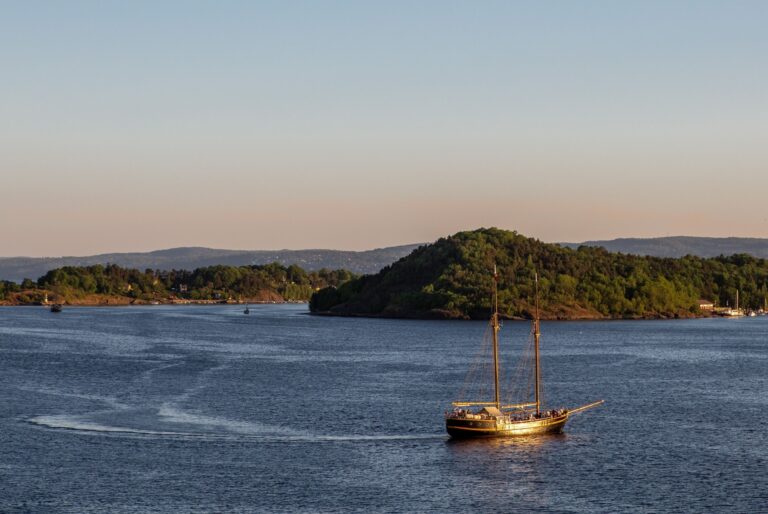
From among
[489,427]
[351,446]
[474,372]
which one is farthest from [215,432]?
[474,372]

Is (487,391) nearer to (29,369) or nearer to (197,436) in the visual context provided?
(197,436)

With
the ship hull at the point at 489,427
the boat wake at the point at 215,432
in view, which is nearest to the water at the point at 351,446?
the boat wake at the point at 215,432

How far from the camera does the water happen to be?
235 feet

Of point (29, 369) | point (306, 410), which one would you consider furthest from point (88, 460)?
point (29, 369)

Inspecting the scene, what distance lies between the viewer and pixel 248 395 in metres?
121

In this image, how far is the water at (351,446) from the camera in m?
71.5

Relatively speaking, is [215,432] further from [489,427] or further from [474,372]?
[474,372]

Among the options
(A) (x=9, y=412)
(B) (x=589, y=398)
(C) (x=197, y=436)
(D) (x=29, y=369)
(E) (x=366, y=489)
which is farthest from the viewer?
(D) (x=29, y=369)

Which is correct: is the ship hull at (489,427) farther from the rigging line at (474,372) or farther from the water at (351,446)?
the rigging line at (474,372)

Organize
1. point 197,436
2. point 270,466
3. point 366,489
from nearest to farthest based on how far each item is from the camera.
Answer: point 366,489 → point 270,466 → point 197,436

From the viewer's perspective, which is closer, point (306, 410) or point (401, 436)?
point (401, 436)

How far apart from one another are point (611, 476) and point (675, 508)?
352 inches

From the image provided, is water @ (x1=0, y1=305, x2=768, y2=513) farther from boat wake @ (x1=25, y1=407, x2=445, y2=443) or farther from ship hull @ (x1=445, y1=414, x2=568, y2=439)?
ship hull @ (x1=445, y1=414, x2=568, y2=439)

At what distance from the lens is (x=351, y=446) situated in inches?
3479
